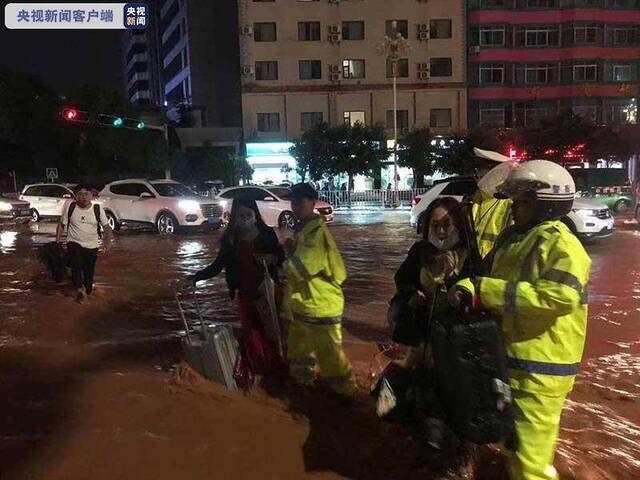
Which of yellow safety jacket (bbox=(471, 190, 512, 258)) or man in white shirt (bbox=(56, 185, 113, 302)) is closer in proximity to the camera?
yellow safety jacket (bbox=(471, 190, 512, 258))

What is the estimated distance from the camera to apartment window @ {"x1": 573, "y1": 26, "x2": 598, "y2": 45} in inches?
1774

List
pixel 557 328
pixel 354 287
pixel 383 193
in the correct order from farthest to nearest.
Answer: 1. pixel 383 193
2. pixel 354 287
3. pixel 557 328

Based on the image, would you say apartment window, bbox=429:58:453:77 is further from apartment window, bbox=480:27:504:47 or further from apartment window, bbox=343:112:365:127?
apartment window, bbox=343:112:365:127

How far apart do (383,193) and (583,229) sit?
2010 centimetres

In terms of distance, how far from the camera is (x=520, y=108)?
46.2 m

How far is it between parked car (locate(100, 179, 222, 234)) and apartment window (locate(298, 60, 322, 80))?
26726mm

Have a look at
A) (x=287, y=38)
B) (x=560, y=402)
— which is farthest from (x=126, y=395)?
(x=287, y=38)

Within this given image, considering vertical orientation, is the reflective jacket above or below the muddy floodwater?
above

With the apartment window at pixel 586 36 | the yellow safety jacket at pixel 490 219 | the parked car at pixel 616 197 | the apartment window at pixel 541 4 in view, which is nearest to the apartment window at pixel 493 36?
the apartment window at pixel 541 4

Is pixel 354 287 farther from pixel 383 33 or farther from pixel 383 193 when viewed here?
pixel 383 33

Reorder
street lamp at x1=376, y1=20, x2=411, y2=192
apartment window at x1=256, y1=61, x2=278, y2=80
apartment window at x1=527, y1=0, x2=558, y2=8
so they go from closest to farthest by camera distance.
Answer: street lamp at x1=376, y1=20, x2=411, y2=192 → apartment window at x1=256, y1=61, x2=278, y2=80 → apartment window at x1=527, y1=0, x2=558, y2=8

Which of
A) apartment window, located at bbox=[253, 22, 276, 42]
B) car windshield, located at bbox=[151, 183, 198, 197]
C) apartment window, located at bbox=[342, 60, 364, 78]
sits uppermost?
apartment window, located at bbox=[253, 22, 276, 42]

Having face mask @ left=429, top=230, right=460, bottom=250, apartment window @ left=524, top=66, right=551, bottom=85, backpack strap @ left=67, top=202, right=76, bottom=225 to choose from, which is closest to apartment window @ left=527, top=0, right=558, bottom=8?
apartment window @ left=524, top=66, right=551, bottom=85

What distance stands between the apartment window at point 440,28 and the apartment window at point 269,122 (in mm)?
12478
